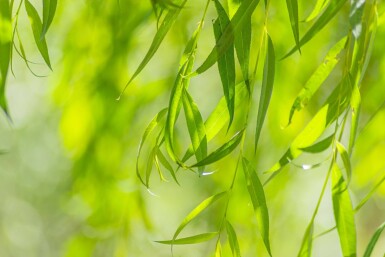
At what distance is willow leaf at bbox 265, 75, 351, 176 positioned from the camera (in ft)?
2.64

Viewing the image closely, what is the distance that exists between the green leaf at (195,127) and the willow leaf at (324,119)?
66 mm

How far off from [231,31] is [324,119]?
174mm

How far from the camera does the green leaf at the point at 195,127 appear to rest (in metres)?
0.77

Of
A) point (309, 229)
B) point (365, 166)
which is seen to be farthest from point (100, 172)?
point (309, 229)

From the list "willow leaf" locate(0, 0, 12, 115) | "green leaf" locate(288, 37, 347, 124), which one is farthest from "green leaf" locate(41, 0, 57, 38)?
"green leaf" locate(288, 37, 347, 124)

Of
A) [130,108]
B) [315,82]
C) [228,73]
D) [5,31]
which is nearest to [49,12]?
[5,31]

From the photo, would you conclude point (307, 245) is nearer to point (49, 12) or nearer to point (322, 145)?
point (322, 145)

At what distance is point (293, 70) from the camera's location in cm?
134

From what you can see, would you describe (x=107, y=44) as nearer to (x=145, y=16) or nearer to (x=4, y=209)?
(x=145, y=16)

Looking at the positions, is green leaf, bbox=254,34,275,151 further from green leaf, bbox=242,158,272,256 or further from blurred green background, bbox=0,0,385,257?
blurred green background, bbox=0,0,385,257

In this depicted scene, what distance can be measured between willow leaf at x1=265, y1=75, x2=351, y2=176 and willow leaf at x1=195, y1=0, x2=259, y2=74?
11cm

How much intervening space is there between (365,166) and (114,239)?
430 millimetres

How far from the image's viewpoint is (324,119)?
0.85 meters

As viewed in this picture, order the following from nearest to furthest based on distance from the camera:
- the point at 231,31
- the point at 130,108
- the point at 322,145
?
the point at 231,31 → the point at 322,145 → the point at 130,108
